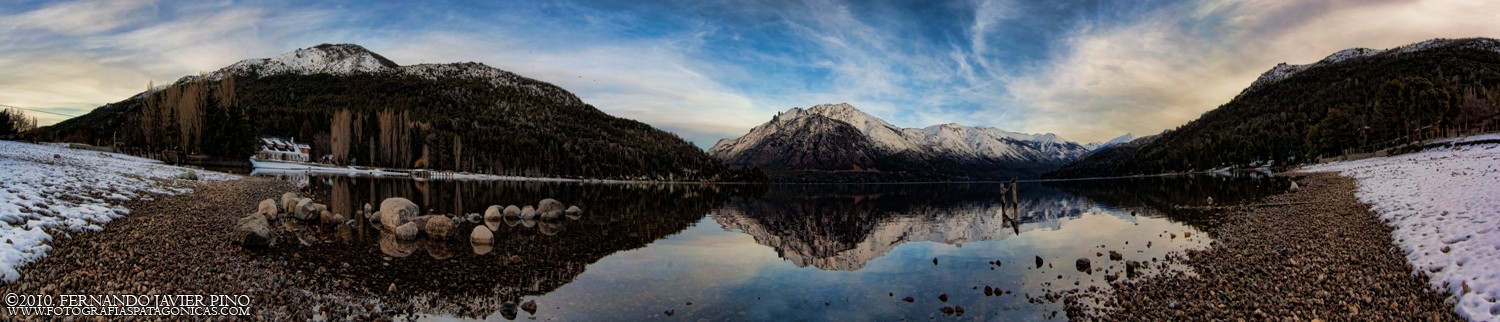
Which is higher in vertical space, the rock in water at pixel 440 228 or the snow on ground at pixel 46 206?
the snow on ground at pixel 46 206

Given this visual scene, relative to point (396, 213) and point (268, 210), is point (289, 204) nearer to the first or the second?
point (268, 210)

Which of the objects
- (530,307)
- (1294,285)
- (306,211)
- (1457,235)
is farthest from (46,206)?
(1457,235)

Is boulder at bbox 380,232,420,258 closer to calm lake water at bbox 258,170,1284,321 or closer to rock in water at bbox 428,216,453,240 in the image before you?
calm lake water at bbox 258,170,1284,321

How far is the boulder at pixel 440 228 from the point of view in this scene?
33.9 metres

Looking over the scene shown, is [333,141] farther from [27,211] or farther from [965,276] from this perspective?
[965,276]

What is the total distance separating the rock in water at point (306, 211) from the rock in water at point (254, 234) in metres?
10.5

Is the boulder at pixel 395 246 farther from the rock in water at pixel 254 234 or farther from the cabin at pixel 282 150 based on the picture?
the cabin at pixel 282 150

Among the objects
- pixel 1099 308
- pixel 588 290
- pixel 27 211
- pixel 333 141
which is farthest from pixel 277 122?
pixel 1099 308

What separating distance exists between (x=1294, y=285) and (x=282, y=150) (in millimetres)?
176866

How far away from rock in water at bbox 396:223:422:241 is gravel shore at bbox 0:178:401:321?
720cm

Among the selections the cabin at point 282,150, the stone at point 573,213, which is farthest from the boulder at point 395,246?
the cabin at point 282,150

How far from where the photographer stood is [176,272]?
17766 millimetres

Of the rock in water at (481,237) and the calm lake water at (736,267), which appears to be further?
the rock in water at (481,237)

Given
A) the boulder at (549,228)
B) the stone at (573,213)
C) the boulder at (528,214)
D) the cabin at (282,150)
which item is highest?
the cabin at (282,150)
